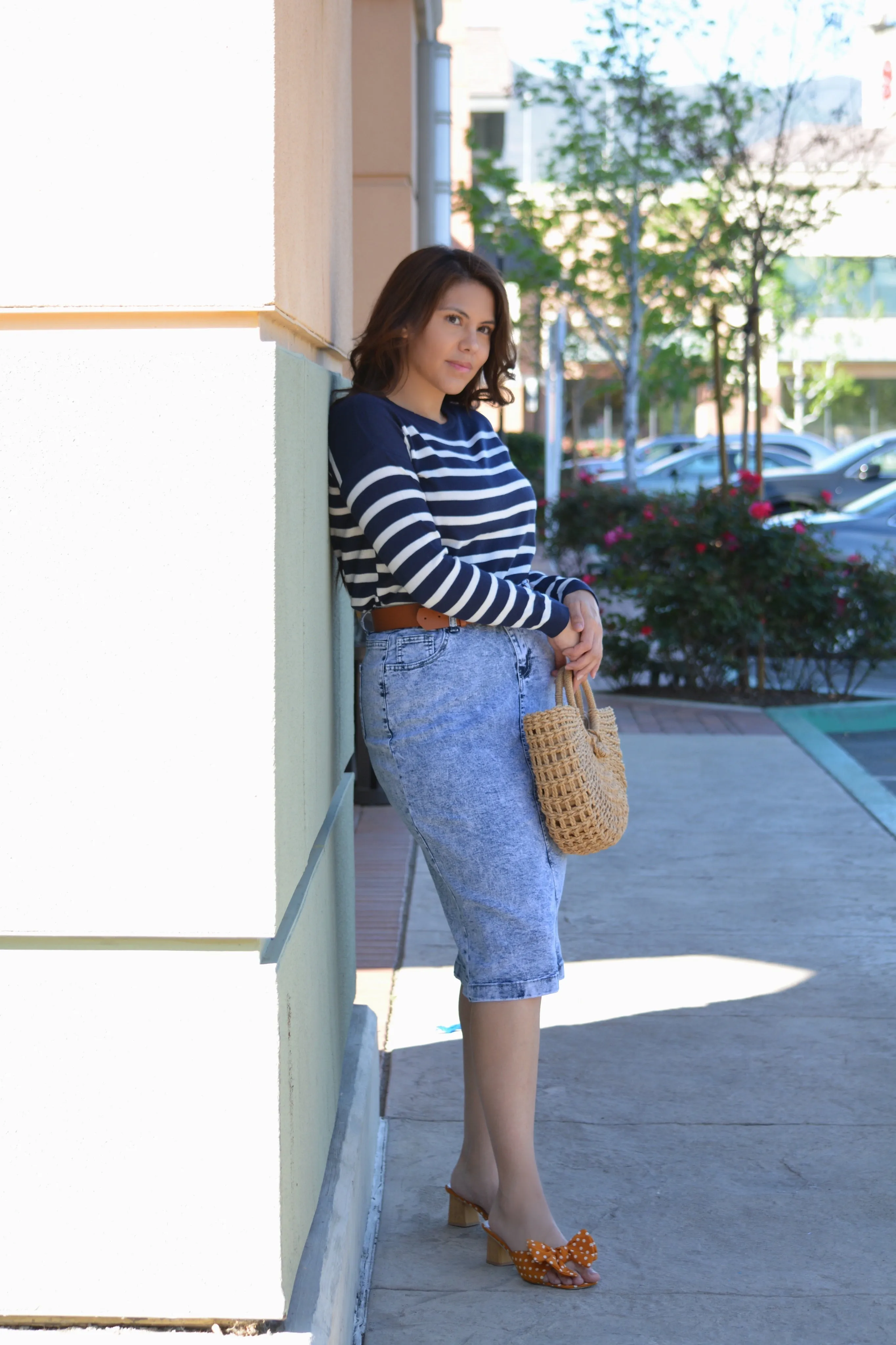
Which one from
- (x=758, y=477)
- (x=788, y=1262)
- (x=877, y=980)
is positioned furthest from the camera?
(x=758, y=477)

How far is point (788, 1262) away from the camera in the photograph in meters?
2.74

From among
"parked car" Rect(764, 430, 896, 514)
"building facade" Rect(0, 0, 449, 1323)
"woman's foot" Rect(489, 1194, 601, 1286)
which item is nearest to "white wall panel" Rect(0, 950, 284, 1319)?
"building facade" Rect(0, 0, 449, 1323)

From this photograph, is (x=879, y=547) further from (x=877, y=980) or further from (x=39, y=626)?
(x=39, y=626)

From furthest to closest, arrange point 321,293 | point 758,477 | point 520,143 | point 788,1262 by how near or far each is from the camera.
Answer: point 520,143 → point 758,477 → point 788,1262 → point 321,293

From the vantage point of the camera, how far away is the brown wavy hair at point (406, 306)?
2.61m

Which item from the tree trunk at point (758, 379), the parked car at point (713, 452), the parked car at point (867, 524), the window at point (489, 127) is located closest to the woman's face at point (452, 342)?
the tree trunk at point (758, 379)

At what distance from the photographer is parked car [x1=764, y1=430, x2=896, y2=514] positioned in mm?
16797

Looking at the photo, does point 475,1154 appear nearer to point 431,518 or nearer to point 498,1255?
point 498,1255

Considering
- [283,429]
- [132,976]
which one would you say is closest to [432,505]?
[283,429]

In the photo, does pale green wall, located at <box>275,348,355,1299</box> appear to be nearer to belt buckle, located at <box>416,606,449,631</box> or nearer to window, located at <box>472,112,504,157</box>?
belt buckle, located at <box>416,606,449,631</box>

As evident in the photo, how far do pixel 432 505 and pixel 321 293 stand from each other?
0.39 m

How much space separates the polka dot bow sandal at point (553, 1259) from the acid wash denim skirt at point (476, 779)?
458mm

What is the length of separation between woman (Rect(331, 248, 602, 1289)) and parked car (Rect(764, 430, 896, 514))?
1438 cm

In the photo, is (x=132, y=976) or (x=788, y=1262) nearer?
(x=132, y=976)
